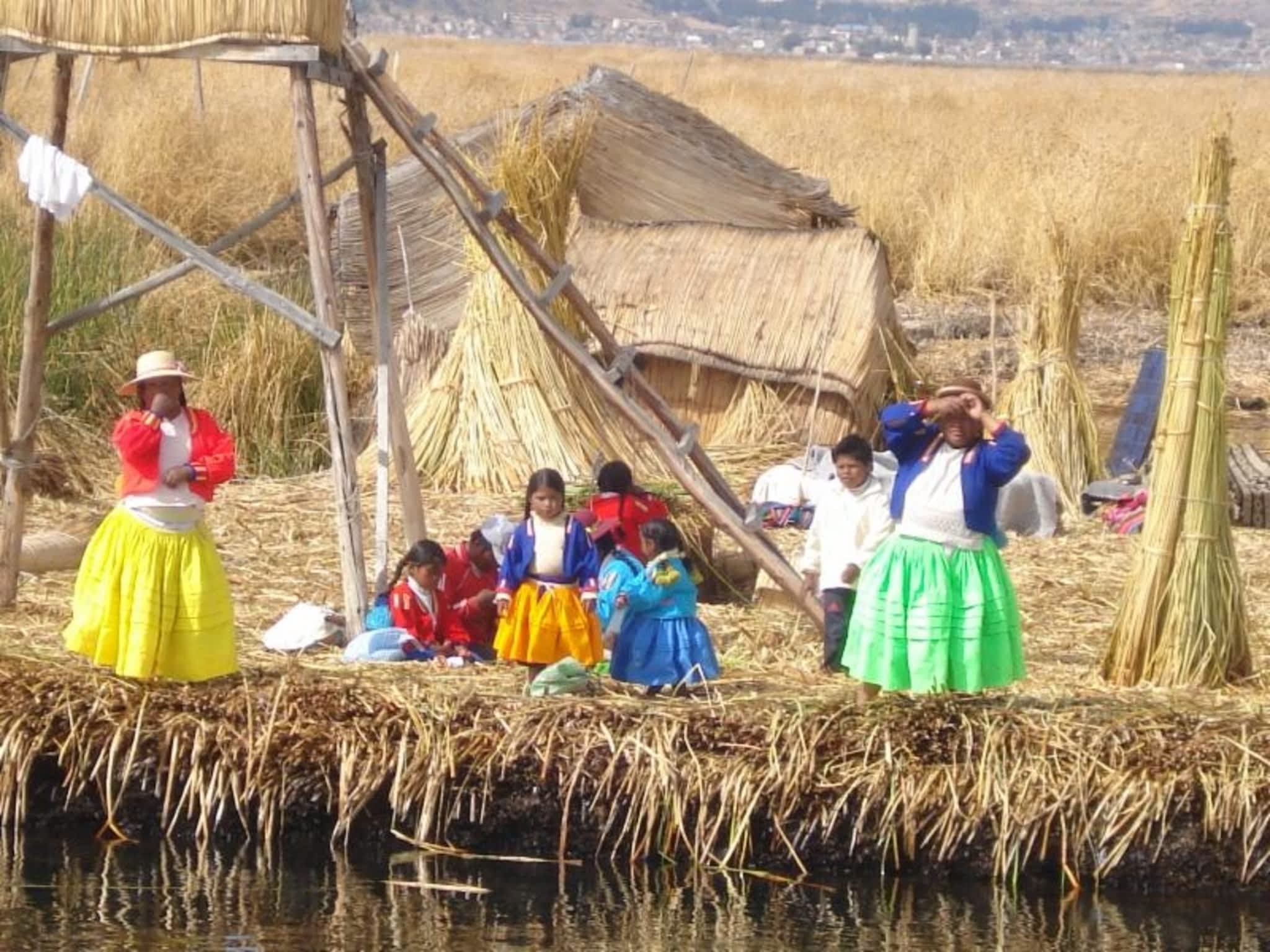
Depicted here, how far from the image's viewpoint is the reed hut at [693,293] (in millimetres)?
12000

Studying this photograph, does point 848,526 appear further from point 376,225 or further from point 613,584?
point 376,225

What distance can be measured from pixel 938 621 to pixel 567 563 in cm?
117

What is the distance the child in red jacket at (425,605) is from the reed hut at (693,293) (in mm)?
3640

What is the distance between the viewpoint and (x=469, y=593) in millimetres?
8070

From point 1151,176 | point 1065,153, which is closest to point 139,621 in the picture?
point 1151,176

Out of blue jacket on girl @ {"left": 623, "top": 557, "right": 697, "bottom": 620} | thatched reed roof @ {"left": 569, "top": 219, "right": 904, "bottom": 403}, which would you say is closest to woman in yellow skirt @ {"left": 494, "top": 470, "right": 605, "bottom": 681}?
blue jacket on girl @ {"left": 623, "top": 557, "right": 697, "bottom": 620}

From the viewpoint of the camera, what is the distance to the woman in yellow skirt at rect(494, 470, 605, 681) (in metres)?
7.13

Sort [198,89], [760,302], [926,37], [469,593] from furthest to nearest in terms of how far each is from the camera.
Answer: [926,37], [198,89], [760,302], [469,593]

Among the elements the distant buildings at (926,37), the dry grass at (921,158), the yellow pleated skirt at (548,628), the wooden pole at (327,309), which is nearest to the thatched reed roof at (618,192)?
the dry grass at (921,158)

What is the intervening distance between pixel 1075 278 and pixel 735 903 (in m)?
5.57

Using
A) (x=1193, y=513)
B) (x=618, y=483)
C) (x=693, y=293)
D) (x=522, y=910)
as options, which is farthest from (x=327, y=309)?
(x=693, y=293)

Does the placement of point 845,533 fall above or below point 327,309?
below

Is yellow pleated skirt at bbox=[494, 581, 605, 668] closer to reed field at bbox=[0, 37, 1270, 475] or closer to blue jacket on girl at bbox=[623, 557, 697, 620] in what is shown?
blue jacket on girl at bbox=[623, 557, 697, 620]

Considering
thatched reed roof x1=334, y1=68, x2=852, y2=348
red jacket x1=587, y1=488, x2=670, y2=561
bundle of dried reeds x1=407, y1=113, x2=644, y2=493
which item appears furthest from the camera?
thatched reed roof x1=334, y1=68, x2=852, y2=348
